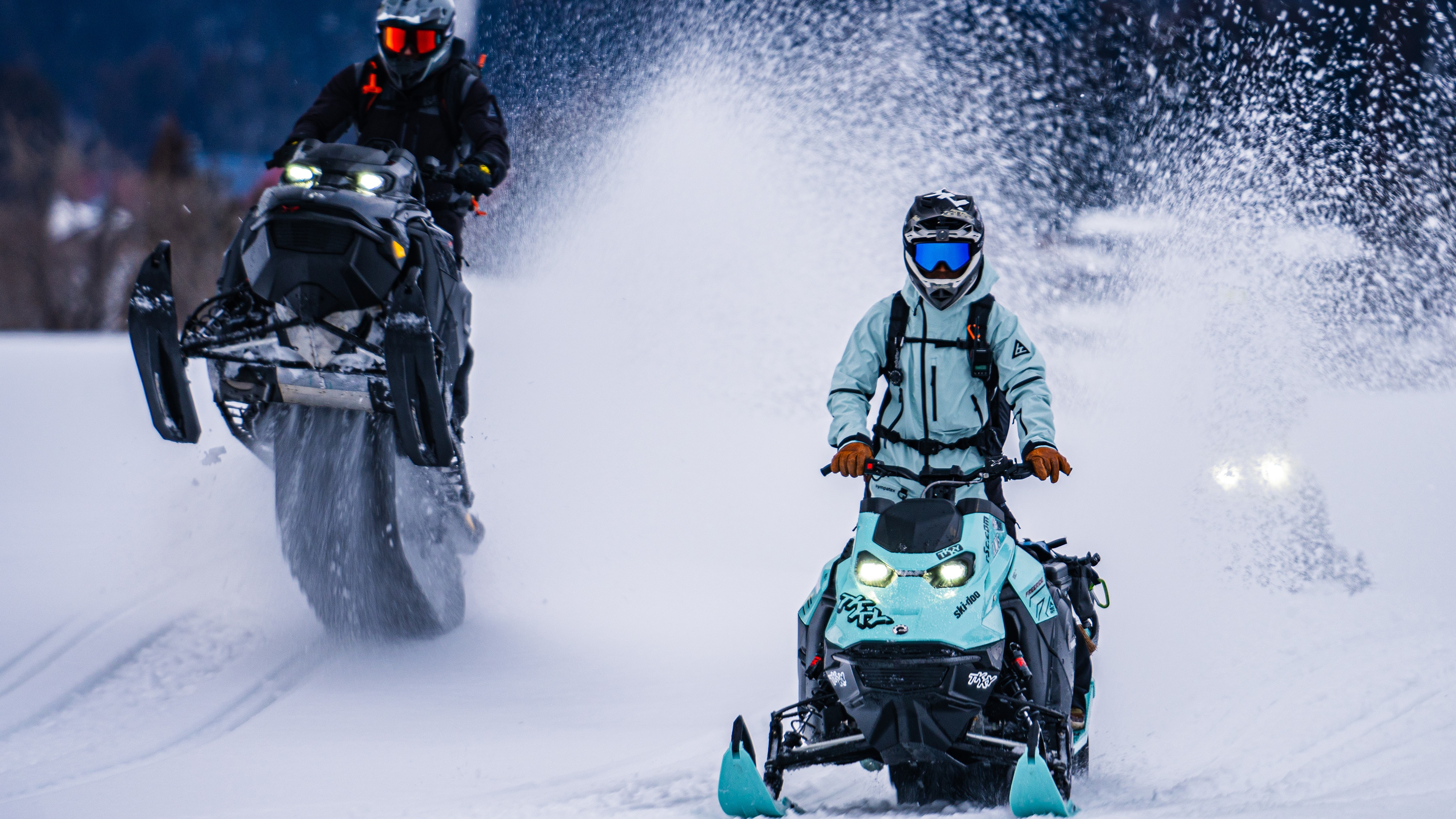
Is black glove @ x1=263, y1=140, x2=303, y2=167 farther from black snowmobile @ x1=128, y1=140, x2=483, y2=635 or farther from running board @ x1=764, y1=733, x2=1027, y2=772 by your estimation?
running board @ x1=764, y1=733, x2=1027, y2=772

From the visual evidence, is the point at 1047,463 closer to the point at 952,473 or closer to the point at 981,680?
the point at 952,473

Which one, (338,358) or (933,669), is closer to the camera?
(933,669)

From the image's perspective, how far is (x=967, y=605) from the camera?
10.7 ft

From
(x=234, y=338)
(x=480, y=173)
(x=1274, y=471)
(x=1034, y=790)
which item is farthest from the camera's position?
(x=1274, y=471)

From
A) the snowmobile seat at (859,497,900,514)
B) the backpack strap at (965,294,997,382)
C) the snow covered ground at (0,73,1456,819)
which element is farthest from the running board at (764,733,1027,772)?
the backpack strap at (965,294,997,382)

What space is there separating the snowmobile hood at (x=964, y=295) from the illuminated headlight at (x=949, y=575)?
855 mm

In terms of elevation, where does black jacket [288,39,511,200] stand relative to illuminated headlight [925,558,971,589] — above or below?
above

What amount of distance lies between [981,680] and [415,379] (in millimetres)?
2454

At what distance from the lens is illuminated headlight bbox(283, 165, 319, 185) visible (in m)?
4.86

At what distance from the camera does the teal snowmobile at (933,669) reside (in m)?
3.16

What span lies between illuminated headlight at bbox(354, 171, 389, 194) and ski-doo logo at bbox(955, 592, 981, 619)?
9.24 ft

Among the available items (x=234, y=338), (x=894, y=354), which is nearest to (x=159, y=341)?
(x=234, y=338)

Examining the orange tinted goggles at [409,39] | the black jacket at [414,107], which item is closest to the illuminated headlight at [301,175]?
the black jacket at [414,107]

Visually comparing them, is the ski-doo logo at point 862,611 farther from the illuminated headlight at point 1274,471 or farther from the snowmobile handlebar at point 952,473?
the illuminated headlight at point 1274,471
